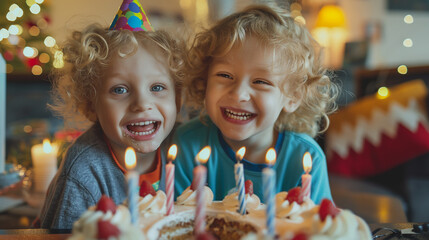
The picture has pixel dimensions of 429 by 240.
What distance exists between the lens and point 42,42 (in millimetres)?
3850

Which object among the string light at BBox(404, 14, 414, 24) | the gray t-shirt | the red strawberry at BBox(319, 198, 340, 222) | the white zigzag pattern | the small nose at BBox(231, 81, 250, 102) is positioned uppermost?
the string light at BBox(404, 14, 414, 24)

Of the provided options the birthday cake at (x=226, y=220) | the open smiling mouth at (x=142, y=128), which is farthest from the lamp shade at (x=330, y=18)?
the birthday cake at (x=226, y=220)

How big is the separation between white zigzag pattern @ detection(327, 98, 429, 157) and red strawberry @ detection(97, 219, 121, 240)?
2.39 meters

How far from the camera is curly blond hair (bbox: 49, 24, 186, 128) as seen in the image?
54.7 inches

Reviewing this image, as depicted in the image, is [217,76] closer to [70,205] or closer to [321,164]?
[321,164]

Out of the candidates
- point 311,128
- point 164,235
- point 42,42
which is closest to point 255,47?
point 311,128

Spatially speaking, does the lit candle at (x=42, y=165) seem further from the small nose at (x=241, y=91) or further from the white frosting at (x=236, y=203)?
the white frosting at (x=236, y=203)

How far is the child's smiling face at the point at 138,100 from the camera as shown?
54.0 inches

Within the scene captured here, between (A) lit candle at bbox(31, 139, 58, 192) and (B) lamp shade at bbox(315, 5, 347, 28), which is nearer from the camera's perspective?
(A) lit candle at bbox(31, 139, 58, 192)

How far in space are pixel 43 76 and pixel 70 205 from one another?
298 centimetres

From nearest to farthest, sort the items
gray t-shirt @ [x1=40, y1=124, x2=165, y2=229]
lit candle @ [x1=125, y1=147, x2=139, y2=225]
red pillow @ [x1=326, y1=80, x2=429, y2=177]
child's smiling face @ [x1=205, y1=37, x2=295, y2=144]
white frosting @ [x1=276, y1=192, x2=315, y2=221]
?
lit candle @ [x1=125, y1=147, x2=139, y2=225], white frosting @ [x1=276, y1=192, x2=315, y2=221], gray t-shirt @ [x1=40, y1=124, x2=165, y2=229], child's smiling face @ [x1=205, y1=37, x2=295, y2=144], red pillow @ [x1=326, y1=80, x2=429, y2=177]

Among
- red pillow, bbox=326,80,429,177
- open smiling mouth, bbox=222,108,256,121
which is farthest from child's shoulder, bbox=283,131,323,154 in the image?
red pillow, bbox=326,80,429,177

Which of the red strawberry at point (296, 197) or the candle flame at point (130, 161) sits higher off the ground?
the candle flame at point (130, 161)

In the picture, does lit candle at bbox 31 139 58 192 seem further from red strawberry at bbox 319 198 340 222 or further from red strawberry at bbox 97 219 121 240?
red strawberry at bbox 319 198 340 222
